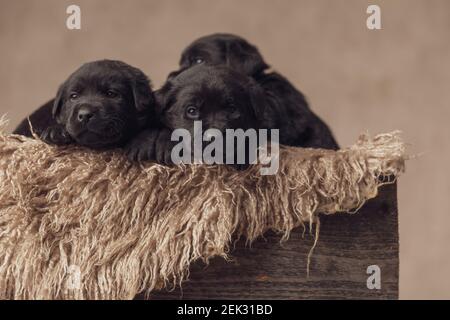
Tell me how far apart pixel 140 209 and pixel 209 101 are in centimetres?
24

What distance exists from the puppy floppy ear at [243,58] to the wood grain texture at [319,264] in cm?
72

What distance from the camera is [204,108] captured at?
155cm

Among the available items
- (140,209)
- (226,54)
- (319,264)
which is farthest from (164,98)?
(226,54)

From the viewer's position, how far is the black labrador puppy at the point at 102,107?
4.77ft

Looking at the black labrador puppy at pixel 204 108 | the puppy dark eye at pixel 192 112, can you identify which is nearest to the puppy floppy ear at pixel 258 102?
the black labrador puppy at pixel 204 108

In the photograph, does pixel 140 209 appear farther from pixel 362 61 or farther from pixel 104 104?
pixel 362 61

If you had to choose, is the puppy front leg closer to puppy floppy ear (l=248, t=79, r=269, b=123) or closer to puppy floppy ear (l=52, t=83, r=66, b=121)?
puppy floppy ear (l=52, t=83, r=66, b=121)

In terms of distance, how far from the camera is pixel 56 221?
1.41 meters

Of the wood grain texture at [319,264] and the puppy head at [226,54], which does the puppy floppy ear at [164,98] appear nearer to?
the wood grain texture at [319,264]

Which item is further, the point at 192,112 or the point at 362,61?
the point at 362,61

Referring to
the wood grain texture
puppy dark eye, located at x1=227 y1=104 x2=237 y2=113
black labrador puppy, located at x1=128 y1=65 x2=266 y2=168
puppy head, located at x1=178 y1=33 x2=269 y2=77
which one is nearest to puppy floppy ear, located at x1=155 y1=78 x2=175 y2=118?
black labrador puppy, located at x1=128 y1=65 x2=266 y2=168

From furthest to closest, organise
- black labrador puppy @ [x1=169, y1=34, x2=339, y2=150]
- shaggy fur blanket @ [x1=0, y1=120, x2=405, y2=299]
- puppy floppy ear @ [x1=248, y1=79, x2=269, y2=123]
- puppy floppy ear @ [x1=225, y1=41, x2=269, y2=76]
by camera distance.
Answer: puppy floppy ear @ [x1=225, y1=41, x2=269, y2=76] < black labrador puppy @ [x1=169, y1=34, x2=339, y2=150] < puppy floppy ear @ [x1=248, y1=79, x2=269, y2=123] < shaggy fur blanket @ [x1=0, y1=120, x2=405, y2=299]

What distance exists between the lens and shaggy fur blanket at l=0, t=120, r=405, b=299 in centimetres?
137

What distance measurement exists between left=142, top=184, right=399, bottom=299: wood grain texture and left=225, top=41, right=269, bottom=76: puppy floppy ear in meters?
0.72
